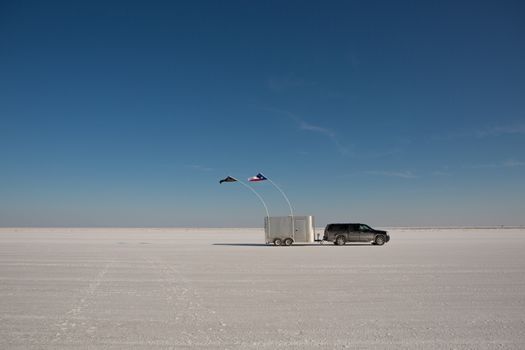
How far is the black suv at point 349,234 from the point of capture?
31047 millimetres

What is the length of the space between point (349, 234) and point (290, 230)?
14.5 ft

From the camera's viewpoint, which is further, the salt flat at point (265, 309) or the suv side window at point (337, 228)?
the suv side window at point (337, 228)

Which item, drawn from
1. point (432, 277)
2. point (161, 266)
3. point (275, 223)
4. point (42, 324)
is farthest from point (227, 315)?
point (275, 223)

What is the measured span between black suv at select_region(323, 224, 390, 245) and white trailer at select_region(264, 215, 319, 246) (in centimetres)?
136

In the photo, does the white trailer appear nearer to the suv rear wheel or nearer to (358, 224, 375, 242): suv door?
the suv rear wheel

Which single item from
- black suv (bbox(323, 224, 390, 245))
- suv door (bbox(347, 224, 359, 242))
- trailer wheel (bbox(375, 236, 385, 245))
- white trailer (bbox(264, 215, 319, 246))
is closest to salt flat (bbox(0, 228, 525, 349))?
trailer wheel (bbox(375, 236, 385, 245))

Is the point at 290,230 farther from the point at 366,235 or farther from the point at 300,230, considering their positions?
the point at 366,235

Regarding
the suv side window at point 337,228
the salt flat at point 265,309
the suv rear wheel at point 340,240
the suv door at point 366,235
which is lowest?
the salt flat at point 265,309

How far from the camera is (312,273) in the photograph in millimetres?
14141

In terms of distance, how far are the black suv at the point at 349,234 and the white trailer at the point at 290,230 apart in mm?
1360

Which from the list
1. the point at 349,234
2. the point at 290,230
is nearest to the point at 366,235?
the point at 349,234

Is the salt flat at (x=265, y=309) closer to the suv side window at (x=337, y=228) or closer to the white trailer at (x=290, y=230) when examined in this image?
the white trailer at (x=290, y=230)

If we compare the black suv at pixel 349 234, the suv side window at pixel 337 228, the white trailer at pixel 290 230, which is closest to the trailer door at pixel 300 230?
the white trailer at pixel 290 230

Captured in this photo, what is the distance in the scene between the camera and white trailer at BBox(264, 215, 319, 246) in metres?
30.8
